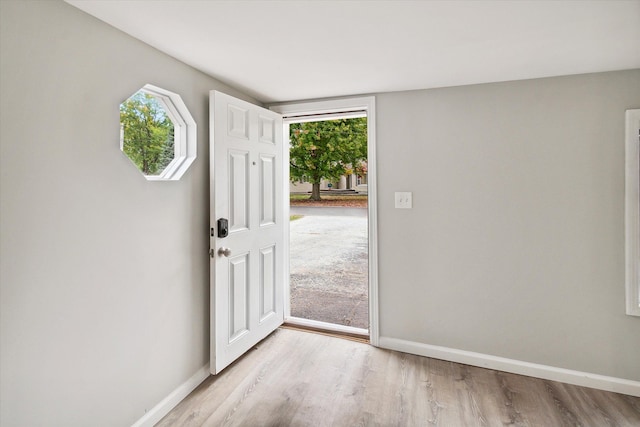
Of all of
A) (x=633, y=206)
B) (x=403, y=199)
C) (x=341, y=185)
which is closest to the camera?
(x=633, y=206)

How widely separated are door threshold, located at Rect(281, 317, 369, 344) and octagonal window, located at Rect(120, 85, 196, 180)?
177cm

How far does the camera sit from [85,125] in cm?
137

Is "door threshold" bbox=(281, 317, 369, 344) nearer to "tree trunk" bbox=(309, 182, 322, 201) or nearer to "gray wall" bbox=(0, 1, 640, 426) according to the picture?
"gray wall" bbox=(0, 1, 640, 426)

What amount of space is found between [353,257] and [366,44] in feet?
14.2

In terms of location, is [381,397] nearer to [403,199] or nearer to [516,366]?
[516,366]

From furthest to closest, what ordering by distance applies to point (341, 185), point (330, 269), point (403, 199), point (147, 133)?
point (341, 185), point (330, 269), point (403, 199), point (147, 133)

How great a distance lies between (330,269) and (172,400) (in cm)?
333

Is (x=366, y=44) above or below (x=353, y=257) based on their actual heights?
above

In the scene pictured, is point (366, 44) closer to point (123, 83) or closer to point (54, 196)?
point (123, 83)

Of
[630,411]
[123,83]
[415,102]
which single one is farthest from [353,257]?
[123,83]

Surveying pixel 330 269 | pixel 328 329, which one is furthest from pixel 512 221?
pixel 330 269

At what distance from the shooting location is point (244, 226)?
7.73 ft

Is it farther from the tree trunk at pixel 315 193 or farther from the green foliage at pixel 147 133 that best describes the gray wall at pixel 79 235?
the tree trunk at pixel 315 193

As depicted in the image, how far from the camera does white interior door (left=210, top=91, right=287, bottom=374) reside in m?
2.05
